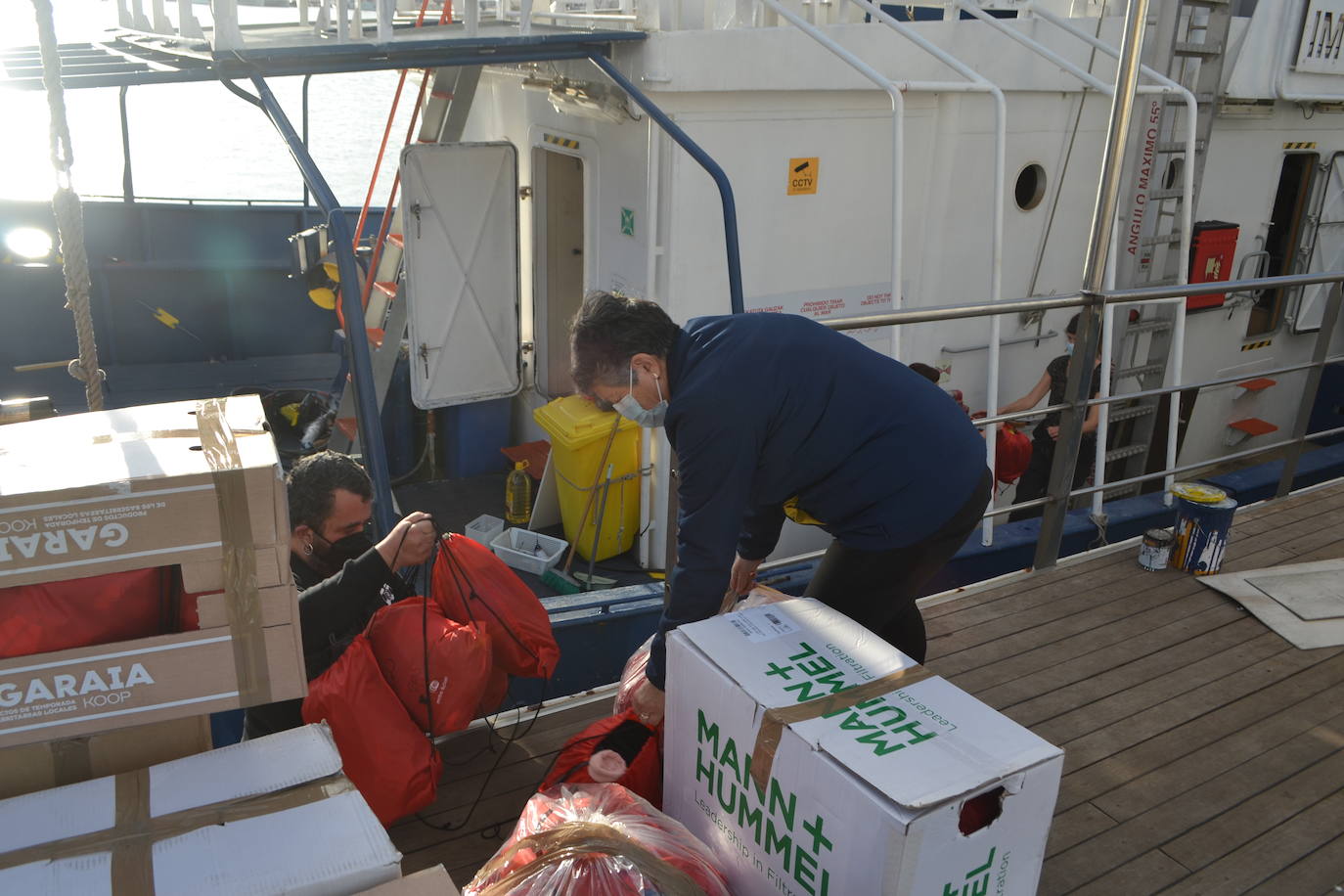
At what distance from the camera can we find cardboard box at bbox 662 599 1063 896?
5.43 feet

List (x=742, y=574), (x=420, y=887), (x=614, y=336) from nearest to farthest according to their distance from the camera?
(x=420, y=887), (x=614, y=336), (x=742, y=574)

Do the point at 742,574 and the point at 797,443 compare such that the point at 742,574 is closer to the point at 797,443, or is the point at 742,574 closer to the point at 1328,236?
the point at 797,443

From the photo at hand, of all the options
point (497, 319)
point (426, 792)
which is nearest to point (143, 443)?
point (426, 792)

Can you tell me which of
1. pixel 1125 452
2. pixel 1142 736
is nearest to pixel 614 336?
pixel 1142 736

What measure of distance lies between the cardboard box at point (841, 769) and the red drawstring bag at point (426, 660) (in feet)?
1.79

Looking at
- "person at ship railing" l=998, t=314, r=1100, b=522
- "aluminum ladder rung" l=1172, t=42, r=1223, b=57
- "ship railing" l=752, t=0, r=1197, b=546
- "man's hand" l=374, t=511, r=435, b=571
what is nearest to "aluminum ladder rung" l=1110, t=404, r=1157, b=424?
"person at ship railing" l=998, t=314, r=1100, b=522

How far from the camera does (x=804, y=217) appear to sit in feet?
17.9

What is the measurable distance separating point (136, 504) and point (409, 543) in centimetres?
79

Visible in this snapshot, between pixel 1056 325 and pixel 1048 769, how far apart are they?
18.1ft

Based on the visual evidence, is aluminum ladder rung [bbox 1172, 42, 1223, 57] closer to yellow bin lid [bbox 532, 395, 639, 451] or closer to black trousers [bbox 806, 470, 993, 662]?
yellow bin lid [bbox 532, 395, 639, 451]

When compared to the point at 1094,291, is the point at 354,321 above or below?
below

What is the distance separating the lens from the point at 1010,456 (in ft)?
18.6

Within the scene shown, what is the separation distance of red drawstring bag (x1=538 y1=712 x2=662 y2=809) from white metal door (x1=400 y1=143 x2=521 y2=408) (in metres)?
4.05

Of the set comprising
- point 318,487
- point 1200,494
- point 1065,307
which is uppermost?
point 1065,307
